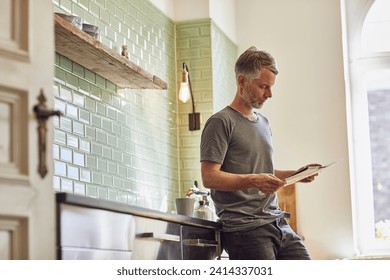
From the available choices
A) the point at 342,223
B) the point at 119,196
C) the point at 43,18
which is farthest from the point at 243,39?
the point at 43,18

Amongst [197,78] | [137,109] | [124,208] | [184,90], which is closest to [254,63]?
[124,208]

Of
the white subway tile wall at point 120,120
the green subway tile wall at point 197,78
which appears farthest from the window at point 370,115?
the white subway tile wall at point 120,120

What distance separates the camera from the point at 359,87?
579cm

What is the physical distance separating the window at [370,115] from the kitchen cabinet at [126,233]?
2564 millimetres

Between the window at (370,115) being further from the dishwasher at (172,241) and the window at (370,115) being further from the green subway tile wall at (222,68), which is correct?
the dishwasher at (172,241)

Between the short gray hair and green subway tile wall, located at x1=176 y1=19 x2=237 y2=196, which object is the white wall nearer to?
green subway tile wall, located at x1=176 y1=19 x2=237 y2=196

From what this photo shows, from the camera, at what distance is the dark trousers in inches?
123

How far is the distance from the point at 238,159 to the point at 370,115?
2.89 meters

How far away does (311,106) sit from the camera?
5.62m

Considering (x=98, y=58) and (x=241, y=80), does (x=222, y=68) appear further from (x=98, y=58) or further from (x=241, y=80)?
(x=241, y=80)

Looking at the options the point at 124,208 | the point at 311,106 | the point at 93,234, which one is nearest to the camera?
the point at 93,234

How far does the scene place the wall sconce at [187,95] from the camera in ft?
15.8
